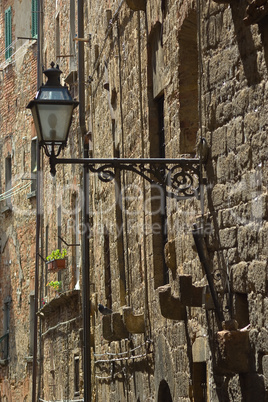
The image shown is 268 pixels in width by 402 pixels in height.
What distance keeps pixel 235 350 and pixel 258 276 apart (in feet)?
1.83

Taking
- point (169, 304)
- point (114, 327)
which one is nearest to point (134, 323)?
point (114, 327)

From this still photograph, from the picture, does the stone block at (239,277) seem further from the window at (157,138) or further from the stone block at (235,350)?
the window at (157,138)

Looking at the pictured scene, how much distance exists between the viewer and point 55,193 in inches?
898

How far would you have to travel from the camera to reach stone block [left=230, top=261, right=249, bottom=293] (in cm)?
751

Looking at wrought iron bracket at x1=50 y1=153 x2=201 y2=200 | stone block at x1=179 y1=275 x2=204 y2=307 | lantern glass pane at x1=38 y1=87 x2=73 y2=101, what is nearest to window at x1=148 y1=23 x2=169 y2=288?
lantern glass pane at x1=38 y1=87 x2=73 y2=101

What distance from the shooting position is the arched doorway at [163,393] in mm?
10929

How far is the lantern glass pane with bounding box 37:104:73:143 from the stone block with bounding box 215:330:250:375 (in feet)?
7.11

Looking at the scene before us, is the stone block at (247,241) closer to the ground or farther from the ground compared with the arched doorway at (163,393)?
farther from the ground

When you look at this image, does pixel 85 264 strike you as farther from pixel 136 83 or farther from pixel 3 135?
pixel 3 135

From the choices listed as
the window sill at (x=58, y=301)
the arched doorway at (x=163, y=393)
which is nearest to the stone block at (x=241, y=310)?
the arched doorway at (x=163, y=393)

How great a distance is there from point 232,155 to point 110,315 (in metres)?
5.78

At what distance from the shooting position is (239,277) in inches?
300

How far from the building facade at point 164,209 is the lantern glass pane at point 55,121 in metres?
0.45

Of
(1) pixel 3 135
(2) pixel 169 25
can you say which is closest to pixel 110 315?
(2) pixel 169 25
